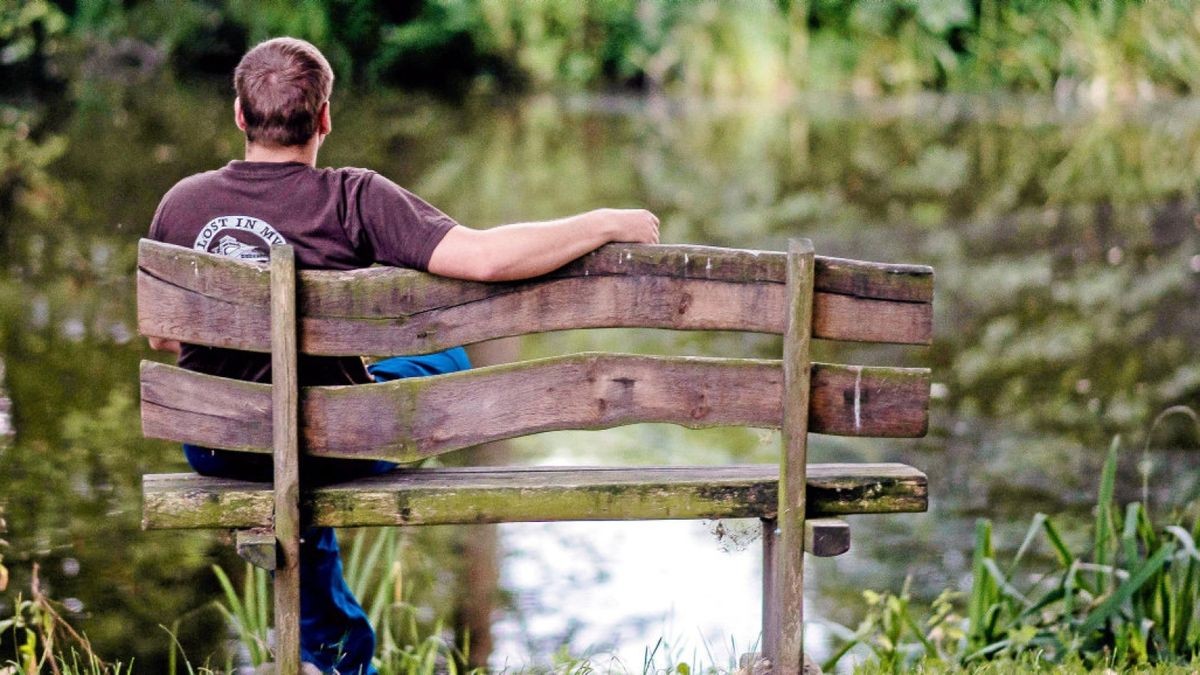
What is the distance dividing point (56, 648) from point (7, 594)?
23.9 inches

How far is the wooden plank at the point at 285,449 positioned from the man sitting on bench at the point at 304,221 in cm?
11

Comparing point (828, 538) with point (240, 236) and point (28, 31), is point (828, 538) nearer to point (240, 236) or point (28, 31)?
point (240, 236)

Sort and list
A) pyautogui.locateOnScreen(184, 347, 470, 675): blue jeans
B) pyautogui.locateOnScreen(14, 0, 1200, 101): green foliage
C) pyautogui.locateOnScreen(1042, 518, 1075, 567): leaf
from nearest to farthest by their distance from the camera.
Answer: pyautogui.locateOnScreen(184, 347, 470, 675): blue jeans
pyautogui.locateOnScreen(1042, 518, 1075, 567): leaf
pyautogui.locateOnScreen(14, 0, 1200, 101): green foliage

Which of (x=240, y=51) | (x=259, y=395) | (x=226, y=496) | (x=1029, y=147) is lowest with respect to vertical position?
(x=226, y=496)

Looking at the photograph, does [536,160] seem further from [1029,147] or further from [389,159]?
[1029,147]

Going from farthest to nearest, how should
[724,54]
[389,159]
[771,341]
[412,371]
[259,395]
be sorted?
[724,54]
[389,159]
[771,341]
[412,371]
[259,395]

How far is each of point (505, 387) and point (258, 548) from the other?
58 cm

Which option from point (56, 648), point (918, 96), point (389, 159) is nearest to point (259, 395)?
point (56, 648)

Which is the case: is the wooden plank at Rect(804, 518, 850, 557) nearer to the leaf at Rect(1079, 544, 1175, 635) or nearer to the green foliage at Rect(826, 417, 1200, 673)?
the green foliage at Rect(826, 417, 1200, 673)

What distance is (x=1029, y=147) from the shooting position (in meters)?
17.4

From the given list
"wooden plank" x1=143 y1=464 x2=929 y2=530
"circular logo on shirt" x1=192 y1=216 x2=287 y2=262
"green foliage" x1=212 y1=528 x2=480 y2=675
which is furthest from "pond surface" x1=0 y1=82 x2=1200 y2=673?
"circular logo on shirt" x1=192 y1=216 x2=287 y2=262

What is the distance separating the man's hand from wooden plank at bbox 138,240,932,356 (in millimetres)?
30

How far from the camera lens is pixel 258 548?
309 cm

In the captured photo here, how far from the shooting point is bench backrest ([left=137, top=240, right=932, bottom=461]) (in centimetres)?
304
